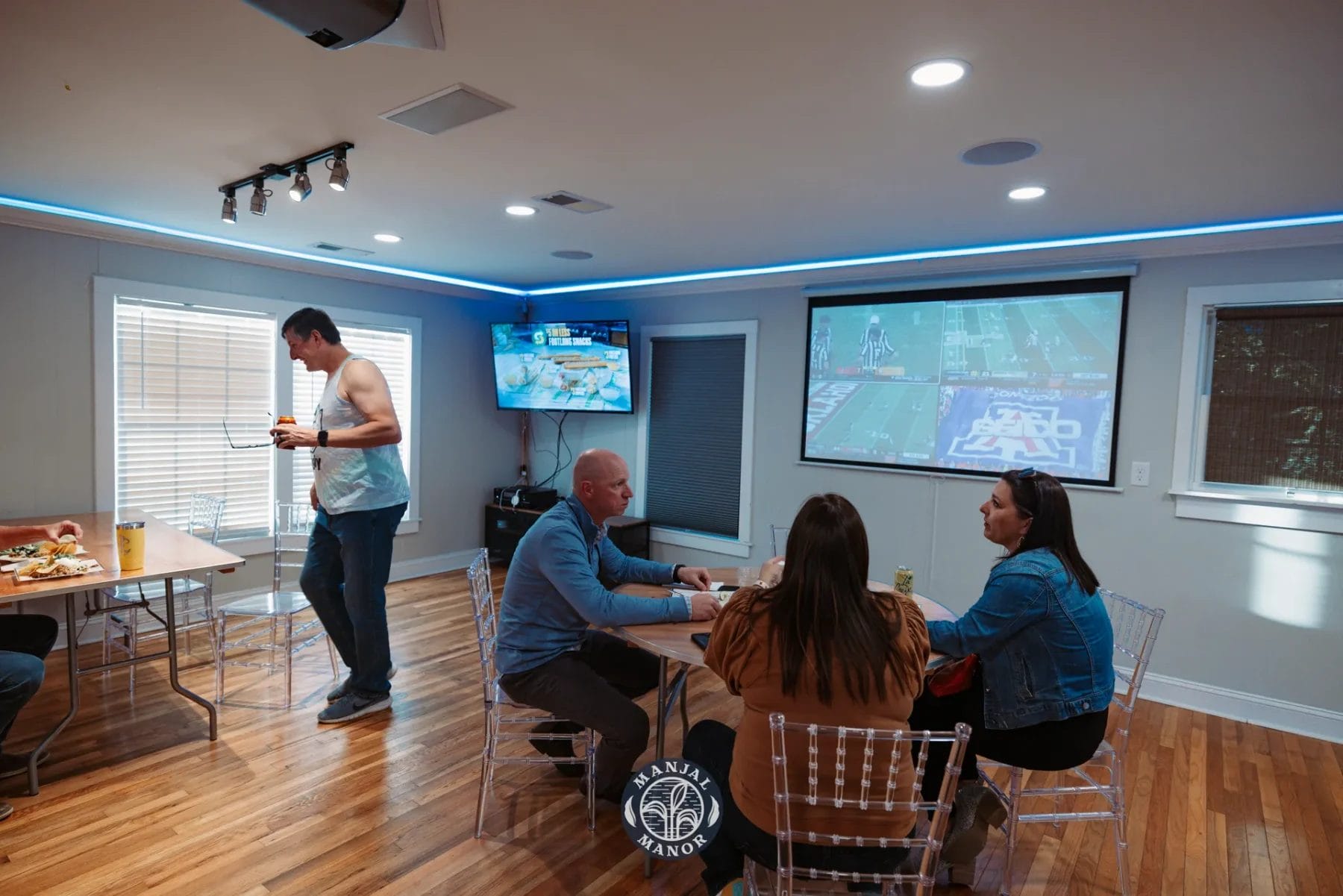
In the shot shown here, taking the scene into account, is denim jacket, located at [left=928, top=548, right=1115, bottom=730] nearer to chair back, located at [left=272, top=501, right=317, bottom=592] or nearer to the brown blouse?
the brown blouse

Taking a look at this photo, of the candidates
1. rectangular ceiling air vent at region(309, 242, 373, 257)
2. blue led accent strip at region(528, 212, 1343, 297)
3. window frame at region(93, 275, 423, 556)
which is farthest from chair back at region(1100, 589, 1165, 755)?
rectangular ceiling air vent at region(309, 242, 373, 257)

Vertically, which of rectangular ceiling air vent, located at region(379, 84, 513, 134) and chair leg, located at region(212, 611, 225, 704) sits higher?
rectangular ceiling air vent, located at region(379, 84, 513, 134)

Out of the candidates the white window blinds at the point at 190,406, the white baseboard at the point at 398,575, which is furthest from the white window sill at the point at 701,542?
the white window blinds at the point at 190,406

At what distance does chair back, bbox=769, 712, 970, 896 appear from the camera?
137cm

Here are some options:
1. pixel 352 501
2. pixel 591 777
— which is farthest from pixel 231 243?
pixel 591 777

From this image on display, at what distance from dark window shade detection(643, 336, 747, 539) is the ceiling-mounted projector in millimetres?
3835

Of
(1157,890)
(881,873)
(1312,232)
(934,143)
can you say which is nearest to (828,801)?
(881,873)

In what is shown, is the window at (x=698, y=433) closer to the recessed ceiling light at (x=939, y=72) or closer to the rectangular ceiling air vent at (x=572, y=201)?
the rectangular ceiling air vent at (x=572, y=201)

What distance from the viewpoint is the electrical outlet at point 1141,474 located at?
3.76m

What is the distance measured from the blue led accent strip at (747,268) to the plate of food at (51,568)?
2231 millimetres

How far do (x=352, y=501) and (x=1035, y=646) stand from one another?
266 centimetres

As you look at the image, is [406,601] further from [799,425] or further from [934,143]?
[934,143]

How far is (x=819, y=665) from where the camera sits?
146cm

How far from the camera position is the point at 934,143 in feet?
8.01
